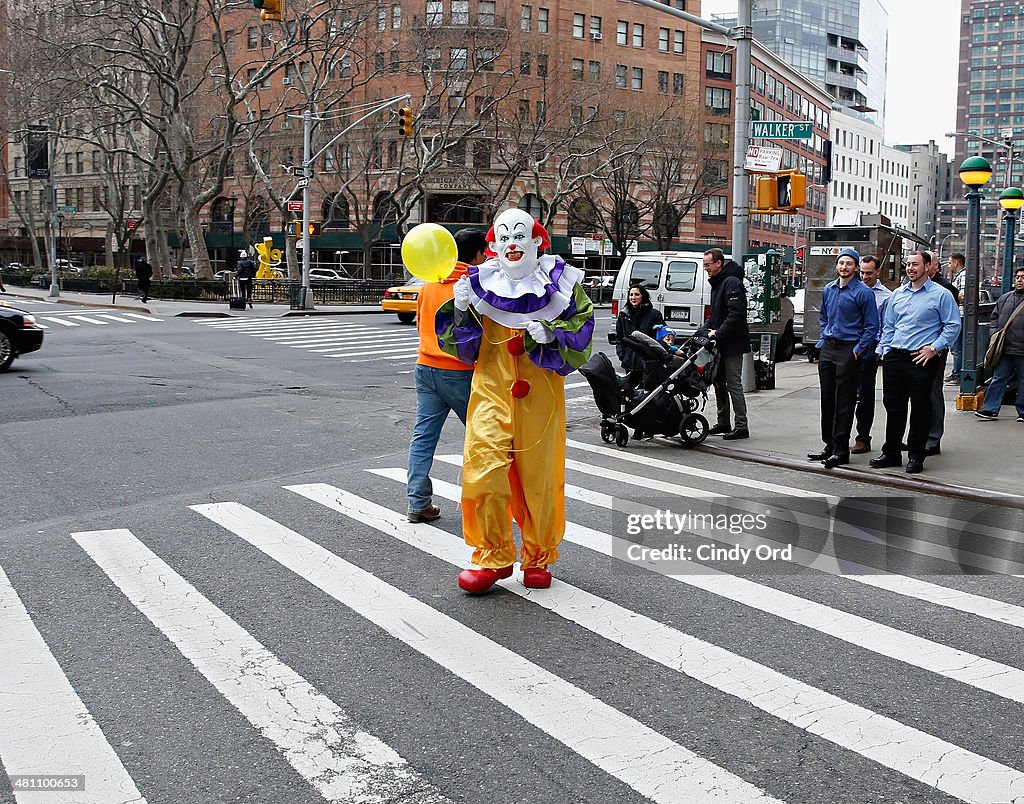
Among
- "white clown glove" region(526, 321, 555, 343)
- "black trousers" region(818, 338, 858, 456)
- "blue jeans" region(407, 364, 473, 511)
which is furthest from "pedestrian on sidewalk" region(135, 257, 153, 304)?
"white clown glove" region(526, 321, 555, 343)

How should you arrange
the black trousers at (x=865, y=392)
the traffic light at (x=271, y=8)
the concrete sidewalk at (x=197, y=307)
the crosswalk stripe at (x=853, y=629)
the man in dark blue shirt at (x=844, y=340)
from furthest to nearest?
the concrete sidewalk at (x=197, y=307), the traffic light at (x=271, y=8), the black trousers at (x=865, y=392), the man in dark blue shirt at (x=844, y=340), the crosswalk stripe at (x=853, y=629)

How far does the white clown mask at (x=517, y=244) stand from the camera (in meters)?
5.81

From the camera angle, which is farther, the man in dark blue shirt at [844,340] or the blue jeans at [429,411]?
the man in dark blue shirt at [844,340]

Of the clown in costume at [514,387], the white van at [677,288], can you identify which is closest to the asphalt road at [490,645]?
the clown in costume at [514,387]

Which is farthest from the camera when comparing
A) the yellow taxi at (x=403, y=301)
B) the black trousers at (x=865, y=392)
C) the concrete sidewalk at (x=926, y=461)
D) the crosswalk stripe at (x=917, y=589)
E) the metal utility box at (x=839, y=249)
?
the yellow taxi at (x=403, y=301)

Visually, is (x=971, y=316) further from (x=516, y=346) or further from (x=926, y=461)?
(x=516, y=346)

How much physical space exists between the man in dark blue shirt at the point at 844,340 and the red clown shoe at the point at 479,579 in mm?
4911

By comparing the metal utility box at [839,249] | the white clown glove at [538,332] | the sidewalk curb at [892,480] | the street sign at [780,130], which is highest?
the street sign at [780,130]

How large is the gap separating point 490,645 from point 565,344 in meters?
1.67

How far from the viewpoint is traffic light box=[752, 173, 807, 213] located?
47.8 ft

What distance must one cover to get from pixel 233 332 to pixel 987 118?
17945cm

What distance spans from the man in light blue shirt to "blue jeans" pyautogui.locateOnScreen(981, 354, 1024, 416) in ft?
11.8

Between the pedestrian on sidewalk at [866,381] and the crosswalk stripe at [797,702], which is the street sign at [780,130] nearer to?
the pedestrian on sidewalk at [866,381]

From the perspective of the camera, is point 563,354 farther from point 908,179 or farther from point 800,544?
point 908,179
